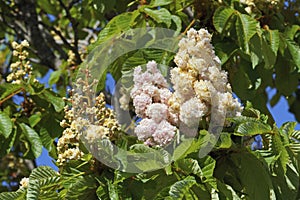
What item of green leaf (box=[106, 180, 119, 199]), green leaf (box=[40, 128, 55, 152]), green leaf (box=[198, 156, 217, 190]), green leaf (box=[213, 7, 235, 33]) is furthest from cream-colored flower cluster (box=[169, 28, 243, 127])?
green leaf (box=[40, 128, 55, 152])

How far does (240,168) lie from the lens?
187 centimetres

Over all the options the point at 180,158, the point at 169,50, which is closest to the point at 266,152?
the point at 180,158

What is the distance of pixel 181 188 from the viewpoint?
1690mm

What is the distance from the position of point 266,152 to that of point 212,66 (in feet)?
0.98

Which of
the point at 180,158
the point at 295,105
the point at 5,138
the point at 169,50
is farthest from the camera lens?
the point at 295,105

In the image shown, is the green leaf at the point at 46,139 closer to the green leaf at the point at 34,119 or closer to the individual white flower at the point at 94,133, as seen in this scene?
the green leaf at the point at 34,119

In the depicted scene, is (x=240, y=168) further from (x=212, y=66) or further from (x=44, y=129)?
(x=44, y=129)

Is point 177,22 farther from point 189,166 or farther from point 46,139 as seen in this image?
point 189,166

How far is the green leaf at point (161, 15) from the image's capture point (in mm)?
2609

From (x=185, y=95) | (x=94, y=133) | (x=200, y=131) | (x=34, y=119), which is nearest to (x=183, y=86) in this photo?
(x=185, y=95)

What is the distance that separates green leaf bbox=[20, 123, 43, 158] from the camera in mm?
A: 2791

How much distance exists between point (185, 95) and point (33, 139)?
1.20m

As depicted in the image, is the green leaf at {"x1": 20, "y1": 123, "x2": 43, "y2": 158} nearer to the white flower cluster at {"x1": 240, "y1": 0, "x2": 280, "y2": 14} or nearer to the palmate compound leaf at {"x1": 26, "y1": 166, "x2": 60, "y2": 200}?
the palmate compound leaf at {"x1": 26, "y1": 166, "x2": 60, "y2": 200}

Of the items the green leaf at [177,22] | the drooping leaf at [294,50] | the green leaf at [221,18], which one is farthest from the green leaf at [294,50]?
the green leaf at [177,22]
